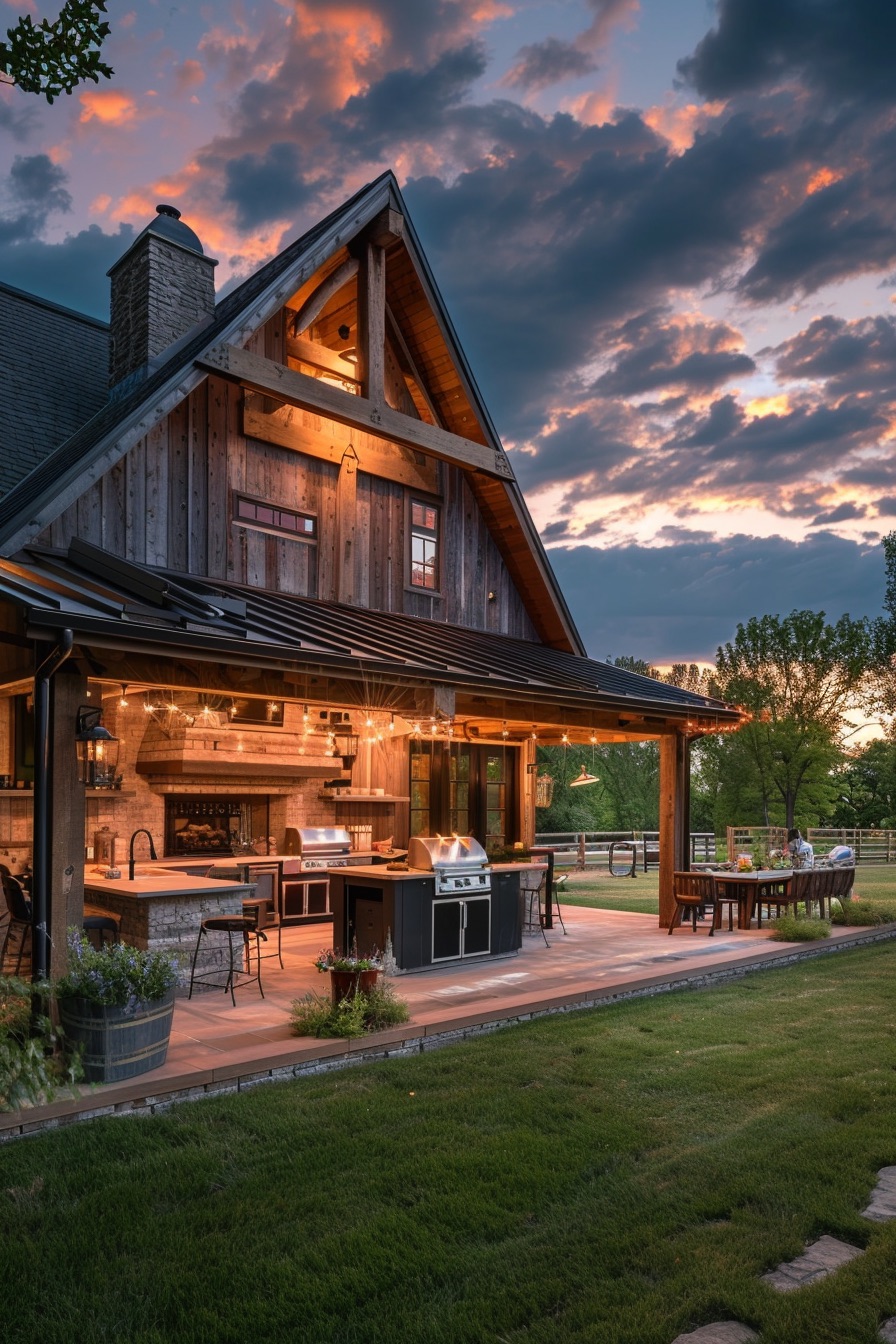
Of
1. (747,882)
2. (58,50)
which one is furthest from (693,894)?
(58,50)

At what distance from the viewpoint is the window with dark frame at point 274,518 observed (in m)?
10.9

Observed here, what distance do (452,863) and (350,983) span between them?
2.72m

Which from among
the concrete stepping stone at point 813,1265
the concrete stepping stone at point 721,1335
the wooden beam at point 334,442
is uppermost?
the wooden beam at point 334,442

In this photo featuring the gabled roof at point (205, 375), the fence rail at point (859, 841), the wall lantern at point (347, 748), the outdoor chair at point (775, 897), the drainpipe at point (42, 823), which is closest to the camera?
the drainpipe at point (42, 823)

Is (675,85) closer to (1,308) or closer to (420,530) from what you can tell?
(420,530)

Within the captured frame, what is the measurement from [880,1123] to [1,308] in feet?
49.7

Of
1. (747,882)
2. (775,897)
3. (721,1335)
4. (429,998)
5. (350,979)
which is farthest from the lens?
(775,897)

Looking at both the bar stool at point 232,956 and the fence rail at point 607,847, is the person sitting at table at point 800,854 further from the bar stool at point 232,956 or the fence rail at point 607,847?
the bar stool at point 232,956

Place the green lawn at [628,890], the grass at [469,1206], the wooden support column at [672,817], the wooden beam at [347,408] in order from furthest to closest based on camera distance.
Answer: the green lawn at [628,890]
the wooden support column at [672,817]
the wooden beam at [347,408]
the grass at [469,1206]

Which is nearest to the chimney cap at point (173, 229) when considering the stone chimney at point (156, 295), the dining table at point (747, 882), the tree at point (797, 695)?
the stone chimney at point (156, 295)

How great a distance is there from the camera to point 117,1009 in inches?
223

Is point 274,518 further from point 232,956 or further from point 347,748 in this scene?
point 232,956

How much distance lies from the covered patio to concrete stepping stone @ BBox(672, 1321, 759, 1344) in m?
3.49

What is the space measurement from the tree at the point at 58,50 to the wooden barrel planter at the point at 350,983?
19.4ft
